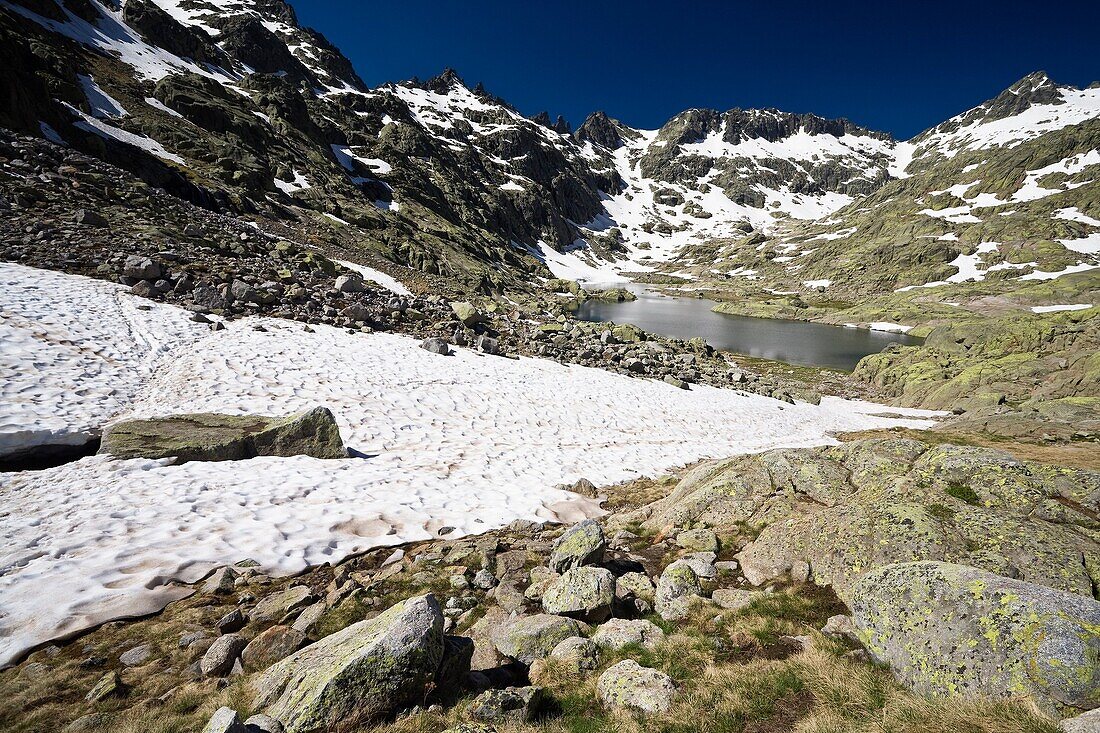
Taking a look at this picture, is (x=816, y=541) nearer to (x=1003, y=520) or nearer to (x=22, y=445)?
(x=1003, y=520)

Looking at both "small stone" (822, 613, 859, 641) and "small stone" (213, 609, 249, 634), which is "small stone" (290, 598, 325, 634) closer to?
"small stone" (213, 609, 249, 634)

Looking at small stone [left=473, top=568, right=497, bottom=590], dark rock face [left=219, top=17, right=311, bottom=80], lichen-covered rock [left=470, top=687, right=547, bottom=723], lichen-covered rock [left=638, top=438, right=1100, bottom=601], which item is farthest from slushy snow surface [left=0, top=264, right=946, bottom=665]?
dark rock face [left=219, top=17, right=311, bottom=80]

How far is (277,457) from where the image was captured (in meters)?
12.4

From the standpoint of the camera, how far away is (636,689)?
520 cm

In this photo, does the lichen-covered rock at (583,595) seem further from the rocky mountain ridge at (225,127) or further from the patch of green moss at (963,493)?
the rocky mountain ridge at (225,127)

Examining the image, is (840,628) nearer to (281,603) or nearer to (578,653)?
(578,653)

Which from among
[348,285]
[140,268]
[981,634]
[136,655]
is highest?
[348,285]

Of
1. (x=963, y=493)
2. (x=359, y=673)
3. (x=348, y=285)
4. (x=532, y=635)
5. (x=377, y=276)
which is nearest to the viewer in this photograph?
(x=359, y=673)

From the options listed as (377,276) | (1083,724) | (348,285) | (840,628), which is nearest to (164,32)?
(377,276)

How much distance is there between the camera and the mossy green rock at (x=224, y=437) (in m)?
10.9

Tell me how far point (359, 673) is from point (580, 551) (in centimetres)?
464

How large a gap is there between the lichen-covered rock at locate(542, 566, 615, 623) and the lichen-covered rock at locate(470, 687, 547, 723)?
80.4 inches

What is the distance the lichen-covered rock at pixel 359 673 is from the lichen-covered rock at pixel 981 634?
571cm

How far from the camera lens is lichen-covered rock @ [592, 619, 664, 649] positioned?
6277 mm
